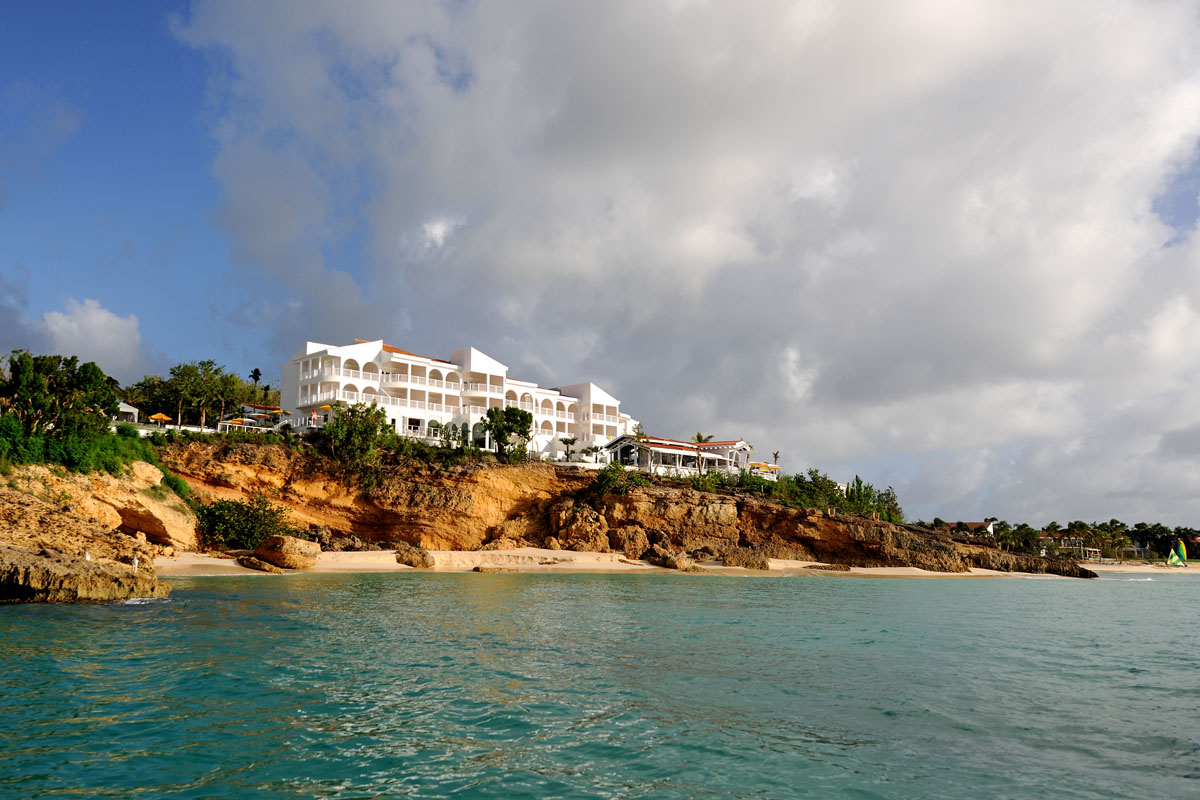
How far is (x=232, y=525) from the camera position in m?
42.1

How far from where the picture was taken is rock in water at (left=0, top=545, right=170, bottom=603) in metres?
20.3

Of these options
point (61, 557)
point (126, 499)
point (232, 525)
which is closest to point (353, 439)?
point (232, 525)

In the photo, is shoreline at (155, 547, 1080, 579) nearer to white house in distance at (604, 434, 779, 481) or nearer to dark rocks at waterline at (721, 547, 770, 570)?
dark rocks at waterline at (721, 547, 770, 570)

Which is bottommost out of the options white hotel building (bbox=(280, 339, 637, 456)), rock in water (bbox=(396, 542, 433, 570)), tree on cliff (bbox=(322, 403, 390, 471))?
rock in water (bbox=(396, 542, 433, 570))

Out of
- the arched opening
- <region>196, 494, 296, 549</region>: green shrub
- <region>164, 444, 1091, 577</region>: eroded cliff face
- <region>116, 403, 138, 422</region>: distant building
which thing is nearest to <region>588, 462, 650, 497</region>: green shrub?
<region>164, 444, 1091, 577</region>: eroded cliff face

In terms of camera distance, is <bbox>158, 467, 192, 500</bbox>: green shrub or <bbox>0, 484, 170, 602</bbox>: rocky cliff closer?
<bbox>0, 484, 170, 602</bbox>: rocky cliff

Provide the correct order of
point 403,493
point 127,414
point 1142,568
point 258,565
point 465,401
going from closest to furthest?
point 258,565, point 403,493, point 127,414, point 465,401, point 1142,568

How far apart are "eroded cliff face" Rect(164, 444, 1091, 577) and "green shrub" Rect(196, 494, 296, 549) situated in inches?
230

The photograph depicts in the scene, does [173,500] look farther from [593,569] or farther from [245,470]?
[593,569]

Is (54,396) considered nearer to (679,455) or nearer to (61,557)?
(61,557)

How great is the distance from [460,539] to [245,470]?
16.2 meters

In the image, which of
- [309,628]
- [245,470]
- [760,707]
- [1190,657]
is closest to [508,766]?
[760,707]

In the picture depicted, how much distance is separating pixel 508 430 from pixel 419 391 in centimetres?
1101

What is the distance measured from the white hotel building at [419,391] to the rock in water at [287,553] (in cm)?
1819
